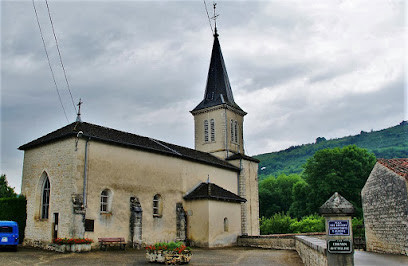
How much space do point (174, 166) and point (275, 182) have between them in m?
53.7

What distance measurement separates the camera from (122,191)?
80.2ft

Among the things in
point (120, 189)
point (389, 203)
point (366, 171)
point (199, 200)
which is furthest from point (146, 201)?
point (366, 171)

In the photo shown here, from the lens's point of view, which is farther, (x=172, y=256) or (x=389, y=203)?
(x=389, y=203)

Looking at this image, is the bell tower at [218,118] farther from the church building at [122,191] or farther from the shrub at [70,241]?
the shrub at [70,241]

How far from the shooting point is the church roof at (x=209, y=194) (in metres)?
28.2

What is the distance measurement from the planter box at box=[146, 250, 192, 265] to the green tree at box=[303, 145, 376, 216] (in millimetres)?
35433

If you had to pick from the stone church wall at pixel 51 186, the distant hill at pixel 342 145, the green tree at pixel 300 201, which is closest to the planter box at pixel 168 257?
the stone church wall at pixel 51 186

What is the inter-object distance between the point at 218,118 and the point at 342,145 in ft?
234

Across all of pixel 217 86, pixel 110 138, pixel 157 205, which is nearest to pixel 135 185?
pixel 157 205

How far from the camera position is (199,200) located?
93.1 ft

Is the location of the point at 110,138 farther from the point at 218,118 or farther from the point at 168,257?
the point at 218,118

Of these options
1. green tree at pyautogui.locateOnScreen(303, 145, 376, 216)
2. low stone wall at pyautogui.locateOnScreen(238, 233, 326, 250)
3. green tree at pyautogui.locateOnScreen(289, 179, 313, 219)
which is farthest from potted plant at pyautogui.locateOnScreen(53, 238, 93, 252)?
green tree at pyautogui.locateOnScreen(289, 179, 313, 219)

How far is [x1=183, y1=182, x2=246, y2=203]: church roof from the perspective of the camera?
28.2 metres

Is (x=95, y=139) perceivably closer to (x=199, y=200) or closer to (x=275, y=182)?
(x=199, y=200)
